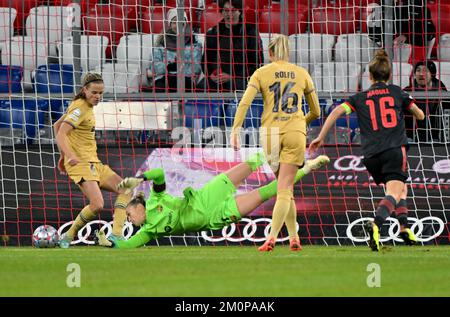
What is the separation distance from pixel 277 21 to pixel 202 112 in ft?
8.88

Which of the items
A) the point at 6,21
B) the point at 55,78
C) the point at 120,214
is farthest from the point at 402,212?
the point at 6,21

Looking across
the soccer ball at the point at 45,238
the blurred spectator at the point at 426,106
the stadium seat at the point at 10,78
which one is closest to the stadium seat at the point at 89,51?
the stadium seat at the point at 10,78

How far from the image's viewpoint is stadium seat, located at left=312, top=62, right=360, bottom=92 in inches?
639

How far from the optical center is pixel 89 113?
45.0 ft

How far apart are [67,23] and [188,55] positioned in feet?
6.47

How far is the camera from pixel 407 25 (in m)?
16.5

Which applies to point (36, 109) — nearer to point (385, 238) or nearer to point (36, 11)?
point (36, 11)

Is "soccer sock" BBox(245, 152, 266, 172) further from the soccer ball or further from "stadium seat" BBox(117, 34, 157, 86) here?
"stadium seat" BBox(117, 34, 157, 86)

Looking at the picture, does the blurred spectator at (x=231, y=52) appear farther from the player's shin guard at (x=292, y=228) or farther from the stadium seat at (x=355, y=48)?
the player's shin guard at (x=292, y=228)

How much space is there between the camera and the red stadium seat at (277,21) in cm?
1684

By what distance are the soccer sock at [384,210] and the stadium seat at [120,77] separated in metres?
5.53

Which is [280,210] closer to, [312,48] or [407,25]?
[312,48]

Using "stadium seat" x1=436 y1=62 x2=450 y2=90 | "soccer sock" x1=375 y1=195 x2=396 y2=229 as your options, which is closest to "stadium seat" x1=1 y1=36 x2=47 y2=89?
"stadium seat" x1=436 y1=62 x2=450 y2=90

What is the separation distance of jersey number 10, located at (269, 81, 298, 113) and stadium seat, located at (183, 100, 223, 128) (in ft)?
12.9
